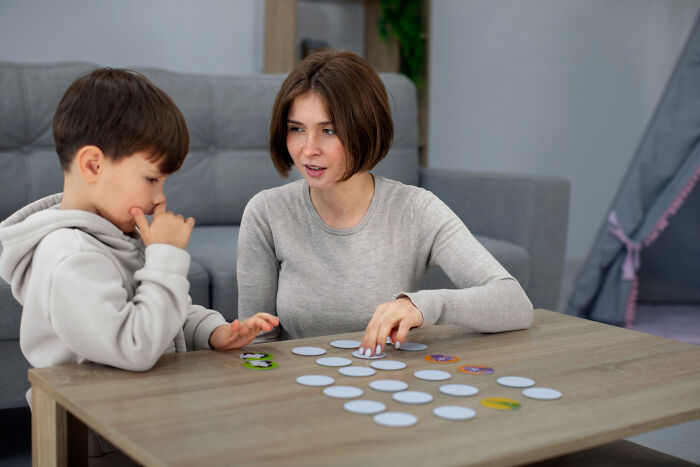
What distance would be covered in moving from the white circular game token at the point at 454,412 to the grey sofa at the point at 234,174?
1327 mm

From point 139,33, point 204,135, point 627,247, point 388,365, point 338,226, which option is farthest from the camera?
point 139,33

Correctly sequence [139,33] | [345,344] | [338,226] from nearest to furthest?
[345,344]
[338,226]
[139,33]

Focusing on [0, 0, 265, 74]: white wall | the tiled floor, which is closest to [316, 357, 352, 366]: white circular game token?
the tiled floor

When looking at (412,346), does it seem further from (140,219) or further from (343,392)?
(140,219)

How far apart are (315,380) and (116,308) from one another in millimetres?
245

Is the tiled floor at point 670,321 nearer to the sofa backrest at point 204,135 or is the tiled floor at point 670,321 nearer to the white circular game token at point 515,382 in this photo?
the sofa backrest at point 204,135

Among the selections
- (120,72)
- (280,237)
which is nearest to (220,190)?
(280,237)

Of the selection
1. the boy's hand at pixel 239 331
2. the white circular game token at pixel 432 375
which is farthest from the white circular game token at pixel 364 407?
the boy's hand at pixel 239 331

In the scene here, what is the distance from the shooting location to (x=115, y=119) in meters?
1.04

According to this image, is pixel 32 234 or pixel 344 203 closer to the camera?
pixel 32 234

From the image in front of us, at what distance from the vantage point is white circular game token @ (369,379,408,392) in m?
0.96

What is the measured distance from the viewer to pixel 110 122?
3.42 ft

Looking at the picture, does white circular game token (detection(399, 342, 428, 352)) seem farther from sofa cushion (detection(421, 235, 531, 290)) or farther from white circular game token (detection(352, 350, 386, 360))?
sofa cushion (detection(421, 235, 531, 290))

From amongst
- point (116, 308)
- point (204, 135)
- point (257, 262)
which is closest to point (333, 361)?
point (116, 308)
